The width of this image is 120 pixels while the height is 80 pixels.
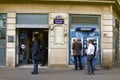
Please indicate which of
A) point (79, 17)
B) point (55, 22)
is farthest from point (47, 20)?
point (79, 17)

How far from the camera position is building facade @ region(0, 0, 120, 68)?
22.4 metres

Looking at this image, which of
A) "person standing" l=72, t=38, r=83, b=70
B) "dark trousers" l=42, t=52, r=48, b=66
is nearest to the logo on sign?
"person standing" l=72, t=38, r=83, b=70

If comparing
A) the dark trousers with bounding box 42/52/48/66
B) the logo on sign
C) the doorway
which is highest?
the logo on sign

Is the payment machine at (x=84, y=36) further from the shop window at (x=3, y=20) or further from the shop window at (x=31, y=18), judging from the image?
the shop window at (x=3, y=20)

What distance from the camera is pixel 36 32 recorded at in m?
24.0

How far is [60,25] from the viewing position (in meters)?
22.5

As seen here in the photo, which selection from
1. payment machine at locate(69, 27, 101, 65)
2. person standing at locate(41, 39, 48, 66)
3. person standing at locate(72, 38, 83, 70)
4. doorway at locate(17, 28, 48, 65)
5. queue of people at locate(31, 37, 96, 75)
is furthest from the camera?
doorway at locate(17, 28, 48, 65)

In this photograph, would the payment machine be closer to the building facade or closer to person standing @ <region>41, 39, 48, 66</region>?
the building facade

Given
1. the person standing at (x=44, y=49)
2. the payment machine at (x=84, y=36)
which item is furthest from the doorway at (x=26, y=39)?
the payment machine at (x=84, y=36)

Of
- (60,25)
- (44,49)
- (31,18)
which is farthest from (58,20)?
(44,49)

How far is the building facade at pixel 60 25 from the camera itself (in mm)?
22391

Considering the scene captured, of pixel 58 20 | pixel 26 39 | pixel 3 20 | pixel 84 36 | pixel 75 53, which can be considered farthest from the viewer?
pixel 26 39

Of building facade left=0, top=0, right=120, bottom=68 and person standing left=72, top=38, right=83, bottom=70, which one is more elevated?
building facade left=0, top=0, right=120, bottom=68

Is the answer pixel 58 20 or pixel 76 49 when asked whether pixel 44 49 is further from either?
pixel 76 49
